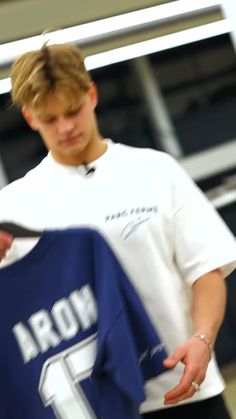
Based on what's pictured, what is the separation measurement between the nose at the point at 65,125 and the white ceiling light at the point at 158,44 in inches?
78.9

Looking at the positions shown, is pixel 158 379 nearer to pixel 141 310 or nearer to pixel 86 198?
pixel 141 310

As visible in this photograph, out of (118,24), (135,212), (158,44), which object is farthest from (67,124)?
(158,44)

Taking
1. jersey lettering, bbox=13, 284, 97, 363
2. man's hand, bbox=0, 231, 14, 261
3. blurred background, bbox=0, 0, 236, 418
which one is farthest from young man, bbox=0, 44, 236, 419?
blurred background, bbox=0, 0, 236, 418

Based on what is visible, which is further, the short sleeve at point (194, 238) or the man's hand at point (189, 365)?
the short sleeve at point (194, 238)

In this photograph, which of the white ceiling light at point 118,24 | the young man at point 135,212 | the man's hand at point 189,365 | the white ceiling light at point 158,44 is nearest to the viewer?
the man's hand at point 189,365

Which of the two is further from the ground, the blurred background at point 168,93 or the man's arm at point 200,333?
the blurred background at point 168,93

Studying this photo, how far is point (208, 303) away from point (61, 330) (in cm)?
32

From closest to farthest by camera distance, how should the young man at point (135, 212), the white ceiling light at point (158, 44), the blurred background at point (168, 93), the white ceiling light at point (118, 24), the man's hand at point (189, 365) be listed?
the man's hand at point (189, 365) < the young man at point (135, 212) < the white ceiling light at point (118, 24) < the blurred background at point (168, 93) < the white ceiling light at point (158, 44)

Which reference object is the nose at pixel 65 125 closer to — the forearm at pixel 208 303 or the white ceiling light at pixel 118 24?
the forearm at pixel 208 303

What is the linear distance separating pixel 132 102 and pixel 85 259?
8.01 feet

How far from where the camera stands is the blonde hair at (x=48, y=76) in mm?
1255

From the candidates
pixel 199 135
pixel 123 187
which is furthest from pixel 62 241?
pixel 199 135
